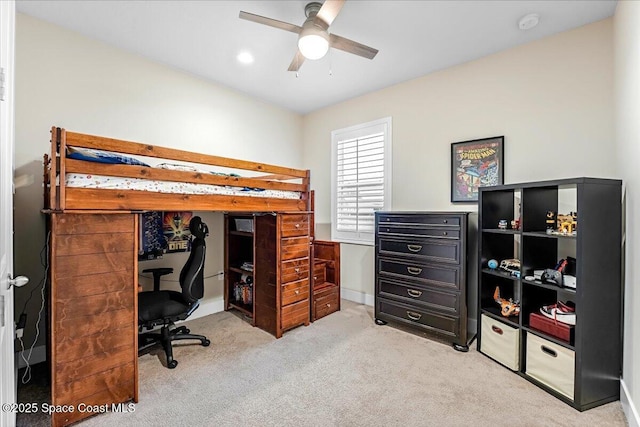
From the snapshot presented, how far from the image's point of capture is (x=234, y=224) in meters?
3.65

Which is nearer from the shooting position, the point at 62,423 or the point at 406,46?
the point at 62,423

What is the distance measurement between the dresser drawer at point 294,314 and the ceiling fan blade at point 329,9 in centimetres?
248

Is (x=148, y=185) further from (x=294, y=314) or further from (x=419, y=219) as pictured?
(x=419, y=219)

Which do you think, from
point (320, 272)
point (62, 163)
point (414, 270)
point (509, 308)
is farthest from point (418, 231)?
point (62, 163)

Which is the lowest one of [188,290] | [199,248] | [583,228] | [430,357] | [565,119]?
[430,357]

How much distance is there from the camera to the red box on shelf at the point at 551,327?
2006mm

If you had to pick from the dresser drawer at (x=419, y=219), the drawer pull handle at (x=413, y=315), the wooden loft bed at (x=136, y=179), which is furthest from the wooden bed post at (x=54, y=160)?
the drawer pull handle at (x=413, y=315)

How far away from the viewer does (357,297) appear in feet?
13.1

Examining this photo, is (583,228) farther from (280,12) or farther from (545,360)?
(280,12)

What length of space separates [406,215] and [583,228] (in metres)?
1.38

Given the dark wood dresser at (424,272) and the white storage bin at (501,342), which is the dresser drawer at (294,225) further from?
the white storage bin at (501,342)

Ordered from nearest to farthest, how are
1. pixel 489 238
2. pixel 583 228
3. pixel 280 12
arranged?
pixel 583 228 < pixel 280 12 < pixel 489 238

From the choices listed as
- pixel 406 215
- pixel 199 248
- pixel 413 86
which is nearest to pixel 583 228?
pixel 406 215

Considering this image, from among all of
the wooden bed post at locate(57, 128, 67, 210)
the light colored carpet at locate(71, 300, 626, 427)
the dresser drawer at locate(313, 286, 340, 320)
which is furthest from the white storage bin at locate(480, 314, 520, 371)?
the wooden bed post at locate(57, 128, 67, 210)
